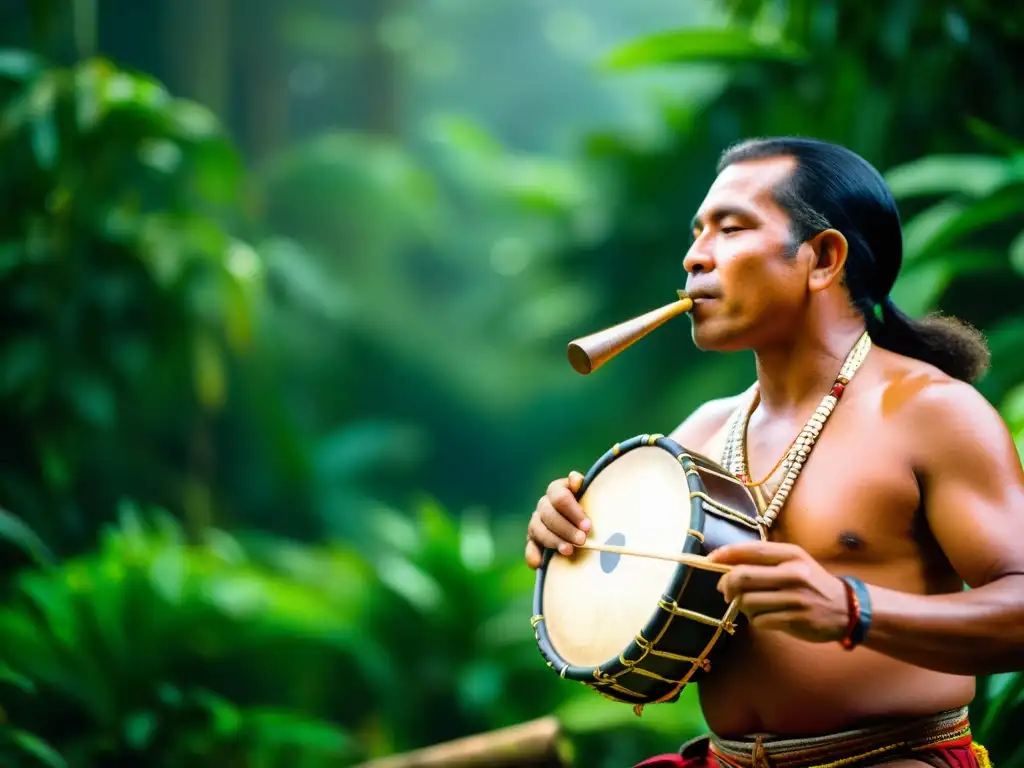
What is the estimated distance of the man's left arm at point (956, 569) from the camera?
59.5 inches

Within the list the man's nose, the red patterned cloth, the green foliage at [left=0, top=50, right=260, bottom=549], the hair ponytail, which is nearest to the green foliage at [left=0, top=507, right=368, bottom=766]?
the green foliage at [left=0, top=50, right=260, bottom=549]

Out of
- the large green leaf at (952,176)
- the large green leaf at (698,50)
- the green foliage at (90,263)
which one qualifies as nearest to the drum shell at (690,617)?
the large green leaf at (952,176)

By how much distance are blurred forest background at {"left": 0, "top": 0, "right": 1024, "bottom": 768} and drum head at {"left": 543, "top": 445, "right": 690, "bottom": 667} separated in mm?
1357

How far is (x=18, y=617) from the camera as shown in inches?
196

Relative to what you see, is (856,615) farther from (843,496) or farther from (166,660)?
(166,660)

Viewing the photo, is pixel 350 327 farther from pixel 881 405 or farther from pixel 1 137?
pixel 881 405

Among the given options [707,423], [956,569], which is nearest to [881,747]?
[956,569]

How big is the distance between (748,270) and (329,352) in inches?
391

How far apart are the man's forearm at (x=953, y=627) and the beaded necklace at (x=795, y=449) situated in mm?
332

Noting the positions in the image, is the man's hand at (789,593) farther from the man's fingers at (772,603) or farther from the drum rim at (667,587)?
the drum rim at (667,587)

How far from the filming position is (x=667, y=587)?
1.71m

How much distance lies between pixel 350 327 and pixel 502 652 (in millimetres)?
6560

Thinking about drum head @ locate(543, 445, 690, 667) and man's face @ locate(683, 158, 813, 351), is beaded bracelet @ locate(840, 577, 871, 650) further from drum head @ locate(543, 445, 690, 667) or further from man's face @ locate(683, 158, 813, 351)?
man's face @ locate(683, 158, 813, 351)

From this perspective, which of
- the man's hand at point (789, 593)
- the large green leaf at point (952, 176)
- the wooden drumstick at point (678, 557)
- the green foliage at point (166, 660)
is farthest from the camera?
the green foliage at point (166, 660)
